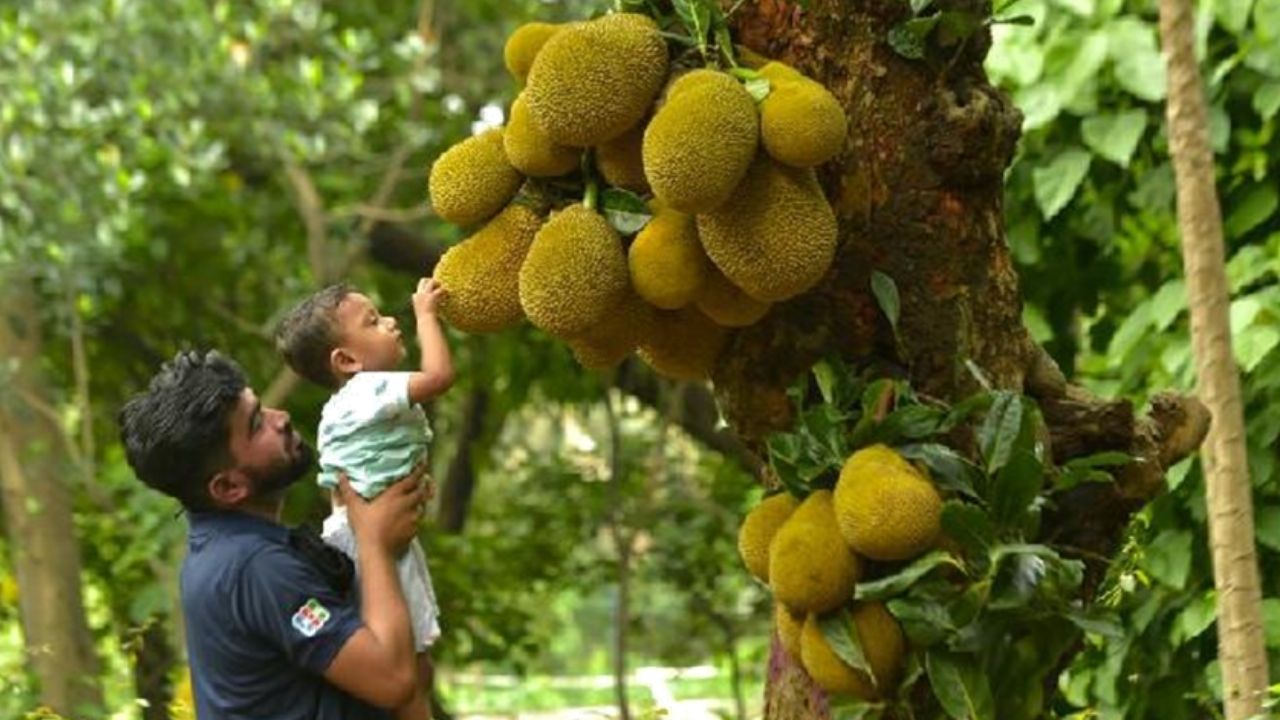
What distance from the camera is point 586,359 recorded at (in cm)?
256

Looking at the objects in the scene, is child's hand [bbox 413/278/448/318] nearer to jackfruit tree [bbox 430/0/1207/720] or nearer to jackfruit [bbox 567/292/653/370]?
jackfruit tree [bbox 430/0/1207/720]

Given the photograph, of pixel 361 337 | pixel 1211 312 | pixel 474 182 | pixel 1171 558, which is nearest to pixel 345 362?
pixel 361 337

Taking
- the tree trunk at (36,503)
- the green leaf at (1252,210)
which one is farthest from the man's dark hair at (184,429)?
the tree trunk at (36,503)

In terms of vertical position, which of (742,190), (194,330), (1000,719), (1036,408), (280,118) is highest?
(280,118)

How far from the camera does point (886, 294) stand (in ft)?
8.29

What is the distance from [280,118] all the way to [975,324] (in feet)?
13.8

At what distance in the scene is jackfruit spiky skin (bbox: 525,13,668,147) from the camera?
90.9 inches

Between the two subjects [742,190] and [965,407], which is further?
[965,407]

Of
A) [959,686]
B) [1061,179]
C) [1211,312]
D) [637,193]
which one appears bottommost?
[959,686]

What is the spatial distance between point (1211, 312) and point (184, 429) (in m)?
1.28

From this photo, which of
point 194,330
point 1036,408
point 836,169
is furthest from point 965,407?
point 194,330

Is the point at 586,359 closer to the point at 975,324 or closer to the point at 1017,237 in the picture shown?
the point at 975,324

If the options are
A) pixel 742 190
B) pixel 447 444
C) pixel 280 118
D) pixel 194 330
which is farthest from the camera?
pixel 447 444

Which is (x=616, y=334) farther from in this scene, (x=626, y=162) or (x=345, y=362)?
(x=345, y=362)
